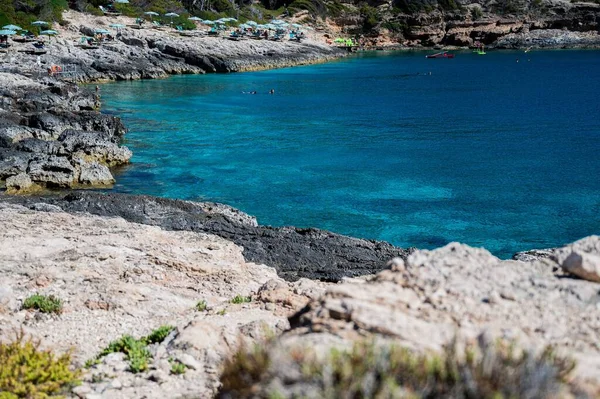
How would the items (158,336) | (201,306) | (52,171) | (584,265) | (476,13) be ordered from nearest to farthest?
(584,265) < (158,336) < (201,306) < (52,171) < (476,13)

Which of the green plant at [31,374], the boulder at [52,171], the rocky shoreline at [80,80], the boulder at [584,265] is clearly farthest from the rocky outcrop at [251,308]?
the rocky shoreline at [80,80]

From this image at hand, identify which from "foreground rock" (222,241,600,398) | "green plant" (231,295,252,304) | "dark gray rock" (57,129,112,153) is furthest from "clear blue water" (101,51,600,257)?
"foreground rock" (222,241,600,398)

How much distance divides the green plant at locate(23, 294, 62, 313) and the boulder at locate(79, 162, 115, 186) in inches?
870

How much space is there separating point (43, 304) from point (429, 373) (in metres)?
9.43

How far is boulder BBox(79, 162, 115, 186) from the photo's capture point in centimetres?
3406

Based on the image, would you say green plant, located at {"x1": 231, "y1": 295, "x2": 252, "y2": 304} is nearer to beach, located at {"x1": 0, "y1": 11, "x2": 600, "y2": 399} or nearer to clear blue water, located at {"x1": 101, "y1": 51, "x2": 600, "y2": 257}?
beach, located at {"x1": 0, "y1": 11, "x2": 600, "y2": 399}

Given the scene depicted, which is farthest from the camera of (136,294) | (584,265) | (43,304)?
(136,294)

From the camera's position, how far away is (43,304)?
41.6 feet

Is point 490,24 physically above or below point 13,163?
above

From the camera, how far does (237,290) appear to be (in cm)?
1602

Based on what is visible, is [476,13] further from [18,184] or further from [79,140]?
[18,184]

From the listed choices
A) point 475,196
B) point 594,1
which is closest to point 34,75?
point 475,196

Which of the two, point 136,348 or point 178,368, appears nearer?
point 178,368

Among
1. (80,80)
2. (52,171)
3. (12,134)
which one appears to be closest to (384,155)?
(52,171)
